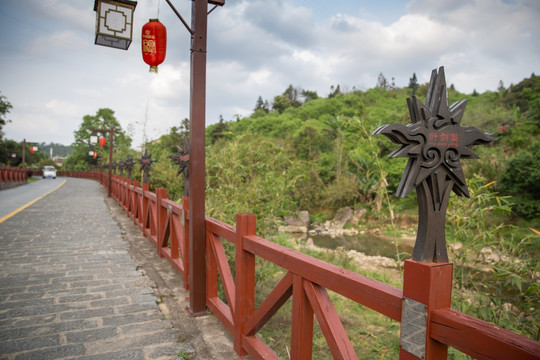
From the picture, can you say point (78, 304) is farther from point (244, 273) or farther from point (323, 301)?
point (323, 301)

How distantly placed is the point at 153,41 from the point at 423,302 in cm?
382

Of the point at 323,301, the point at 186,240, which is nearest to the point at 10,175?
the point at 186,240

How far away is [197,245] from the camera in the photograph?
11.6 feet

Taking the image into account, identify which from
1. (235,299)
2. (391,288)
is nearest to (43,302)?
(235,299)

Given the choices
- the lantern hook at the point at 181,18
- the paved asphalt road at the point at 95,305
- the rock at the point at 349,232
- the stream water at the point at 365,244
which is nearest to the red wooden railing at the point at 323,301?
the paved asphalt road at the point at 95,305

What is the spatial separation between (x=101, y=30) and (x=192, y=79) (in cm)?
161

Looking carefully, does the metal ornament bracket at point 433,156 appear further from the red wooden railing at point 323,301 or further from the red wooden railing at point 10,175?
the red wooden railing at point 10,175

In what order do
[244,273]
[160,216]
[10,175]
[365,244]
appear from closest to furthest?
1. [244,273]
2. [160,216]
3. [365,244]
4. [10,175]

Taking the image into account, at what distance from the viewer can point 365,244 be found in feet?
52.8

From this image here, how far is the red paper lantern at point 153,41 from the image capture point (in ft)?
13.0

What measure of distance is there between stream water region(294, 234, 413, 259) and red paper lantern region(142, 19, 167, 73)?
11162 millimetres

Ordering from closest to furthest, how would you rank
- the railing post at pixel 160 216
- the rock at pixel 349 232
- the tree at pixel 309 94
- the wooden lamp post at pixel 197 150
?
the wooden lamp post at pixel 197 150
the railing post at pixel 160 216
the rock at pixel 349 232
the tree at pixel 309 94

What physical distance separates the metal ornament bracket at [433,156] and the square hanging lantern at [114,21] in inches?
154

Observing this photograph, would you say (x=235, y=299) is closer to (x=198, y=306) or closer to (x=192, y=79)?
(x=198, y=306)
